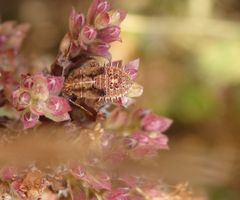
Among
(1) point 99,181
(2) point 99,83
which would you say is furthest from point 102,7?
(1) point 99,181

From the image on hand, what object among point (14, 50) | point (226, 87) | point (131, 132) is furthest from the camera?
point (226, 87)

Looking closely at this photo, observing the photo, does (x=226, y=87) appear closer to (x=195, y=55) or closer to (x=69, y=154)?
(x=195, y=55)

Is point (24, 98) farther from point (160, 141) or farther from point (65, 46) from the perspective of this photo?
point (160, 141)

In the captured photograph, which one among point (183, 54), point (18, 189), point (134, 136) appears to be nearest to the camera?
point (18, 189)

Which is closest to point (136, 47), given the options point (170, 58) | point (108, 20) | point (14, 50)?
point (170, 58)

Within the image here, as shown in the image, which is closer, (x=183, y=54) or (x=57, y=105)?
(x=57, y=105)

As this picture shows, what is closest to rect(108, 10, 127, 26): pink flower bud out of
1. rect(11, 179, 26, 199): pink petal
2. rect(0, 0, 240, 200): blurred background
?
rect(11, 179, 26, 199): pink petal
